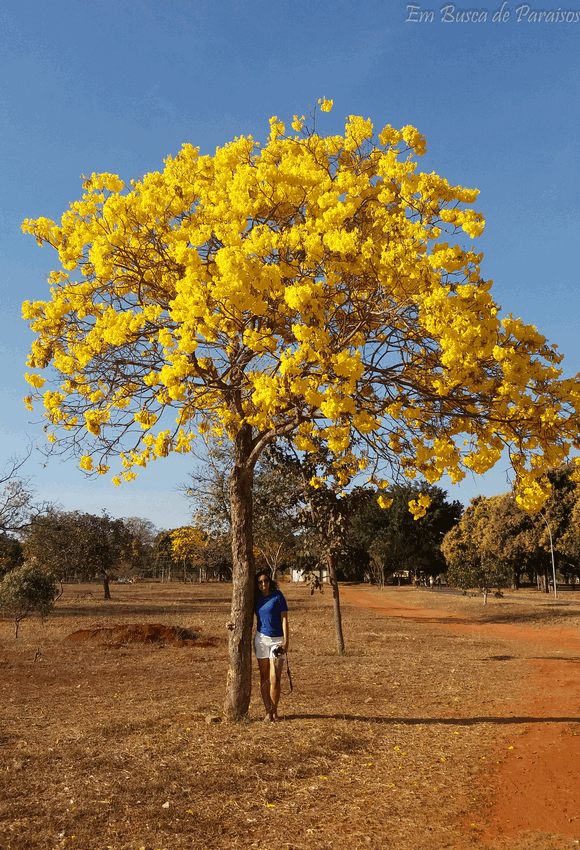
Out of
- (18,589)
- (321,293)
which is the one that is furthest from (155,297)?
(18,589)

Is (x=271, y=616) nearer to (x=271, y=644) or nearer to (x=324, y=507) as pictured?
(x=271, y=644)

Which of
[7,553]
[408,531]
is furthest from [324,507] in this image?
[408,531]

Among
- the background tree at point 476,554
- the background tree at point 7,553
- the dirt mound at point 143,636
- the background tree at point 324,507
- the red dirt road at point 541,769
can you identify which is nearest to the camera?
the red dirt road at point 541,769

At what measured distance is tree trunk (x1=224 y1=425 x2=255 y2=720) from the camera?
23.7ft

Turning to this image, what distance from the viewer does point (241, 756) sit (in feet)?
18.9

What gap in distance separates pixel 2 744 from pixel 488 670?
29.3 feet

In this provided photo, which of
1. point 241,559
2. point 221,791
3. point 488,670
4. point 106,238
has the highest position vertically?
point 106,238

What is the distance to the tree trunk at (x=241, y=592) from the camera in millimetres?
7219

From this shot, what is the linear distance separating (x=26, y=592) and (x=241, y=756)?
12729mm

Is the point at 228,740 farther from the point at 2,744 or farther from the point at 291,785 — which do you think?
the point at 2,744

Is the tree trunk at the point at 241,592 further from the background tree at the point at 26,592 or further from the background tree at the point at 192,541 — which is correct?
the background tree at the point at 192,541

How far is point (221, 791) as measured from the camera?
492 centimetres

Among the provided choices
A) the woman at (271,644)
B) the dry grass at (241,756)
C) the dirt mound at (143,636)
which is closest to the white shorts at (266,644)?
the woman at (271,644)

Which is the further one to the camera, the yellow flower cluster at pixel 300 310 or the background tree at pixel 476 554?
the background tree at pixel 476 554
